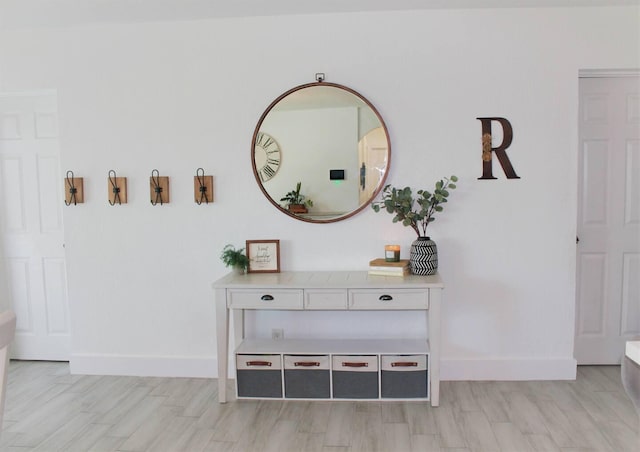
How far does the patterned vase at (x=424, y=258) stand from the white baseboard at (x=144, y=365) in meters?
1.49

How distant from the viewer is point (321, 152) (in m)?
3.02

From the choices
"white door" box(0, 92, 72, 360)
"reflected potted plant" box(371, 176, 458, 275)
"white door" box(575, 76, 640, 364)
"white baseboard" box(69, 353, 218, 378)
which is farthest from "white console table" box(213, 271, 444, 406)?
"white door" box(0, 92, 72, 360)

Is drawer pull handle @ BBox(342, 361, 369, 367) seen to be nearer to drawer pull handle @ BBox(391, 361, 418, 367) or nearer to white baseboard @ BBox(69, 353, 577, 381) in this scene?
drawer pull handle @ BBox(391, 361, 418, 367)

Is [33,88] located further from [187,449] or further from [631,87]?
[631,87]

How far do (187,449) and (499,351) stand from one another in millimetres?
1989

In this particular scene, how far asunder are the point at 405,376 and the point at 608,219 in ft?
5.77

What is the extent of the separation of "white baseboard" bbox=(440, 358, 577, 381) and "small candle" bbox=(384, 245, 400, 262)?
0.78 m

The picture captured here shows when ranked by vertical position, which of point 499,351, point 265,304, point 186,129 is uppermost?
point 186,129

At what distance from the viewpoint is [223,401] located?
2.79m

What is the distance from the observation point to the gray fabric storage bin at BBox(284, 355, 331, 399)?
2744 millimetres

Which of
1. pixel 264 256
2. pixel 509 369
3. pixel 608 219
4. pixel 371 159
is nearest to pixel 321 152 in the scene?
pixel 371 159

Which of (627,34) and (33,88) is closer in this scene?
(627,34)

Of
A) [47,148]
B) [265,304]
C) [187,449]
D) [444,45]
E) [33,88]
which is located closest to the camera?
[187,449]

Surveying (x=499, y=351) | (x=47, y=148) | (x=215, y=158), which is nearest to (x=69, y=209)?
(x=47, y=148)
